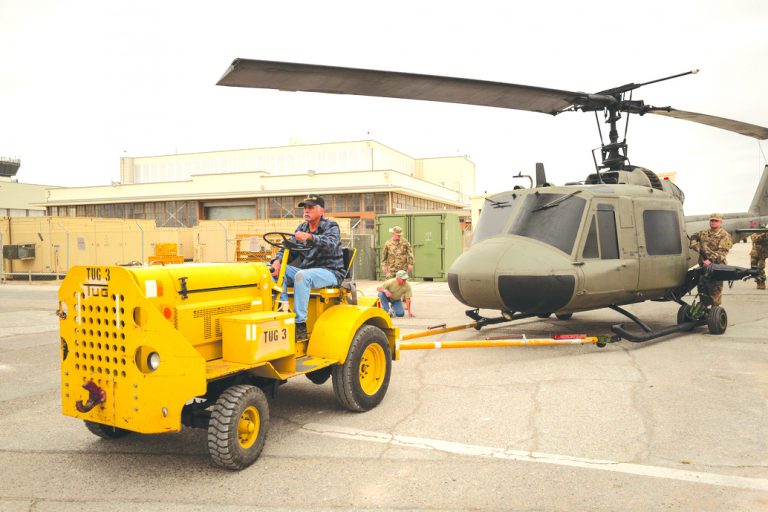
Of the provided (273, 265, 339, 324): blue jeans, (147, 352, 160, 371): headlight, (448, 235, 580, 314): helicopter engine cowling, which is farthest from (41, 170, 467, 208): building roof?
(147, 352, 160, 371): headlight

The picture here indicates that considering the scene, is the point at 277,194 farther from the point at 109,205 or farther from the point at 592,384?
the point at 592,384

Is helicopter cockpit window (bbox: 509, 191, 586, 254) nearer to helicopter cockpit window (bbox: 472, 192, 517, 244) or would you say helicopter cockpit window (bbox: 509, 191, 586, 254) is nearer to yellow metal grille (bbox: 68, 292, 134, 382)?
helicopter cockpit window (bbox: 472, 192, 517, 244)

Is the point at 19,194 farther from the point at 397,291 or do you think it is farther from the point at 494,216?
the point at 494,216

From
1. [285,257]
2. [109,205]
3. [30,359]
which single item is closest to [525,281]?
[285,257]

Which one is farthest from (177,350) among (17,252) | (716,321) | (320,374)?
(17,252)

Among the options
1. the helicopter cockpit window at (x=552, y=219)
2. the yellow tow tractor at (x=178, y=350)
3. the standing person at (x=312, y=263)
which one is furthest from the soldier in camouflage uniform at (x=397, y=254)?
the yellow tow tractor at (x=178, y=350)

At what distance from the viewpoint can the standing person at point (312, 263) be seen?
517 cm

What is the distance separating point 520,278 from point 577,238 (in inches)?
44.0

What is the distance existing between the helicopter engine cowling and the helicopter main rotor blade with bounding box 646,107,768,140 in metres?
3.89

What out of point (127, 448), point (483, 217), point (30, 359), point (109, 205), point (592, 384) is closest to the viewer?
point (127, 448)

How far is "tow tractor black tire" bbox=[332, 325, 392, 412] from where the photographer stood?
5.25 m

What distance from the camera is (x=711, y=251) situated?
34.9ft

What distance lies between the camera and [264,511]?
351 centimetres

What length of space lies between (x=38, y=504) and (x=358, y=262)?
19975mm
